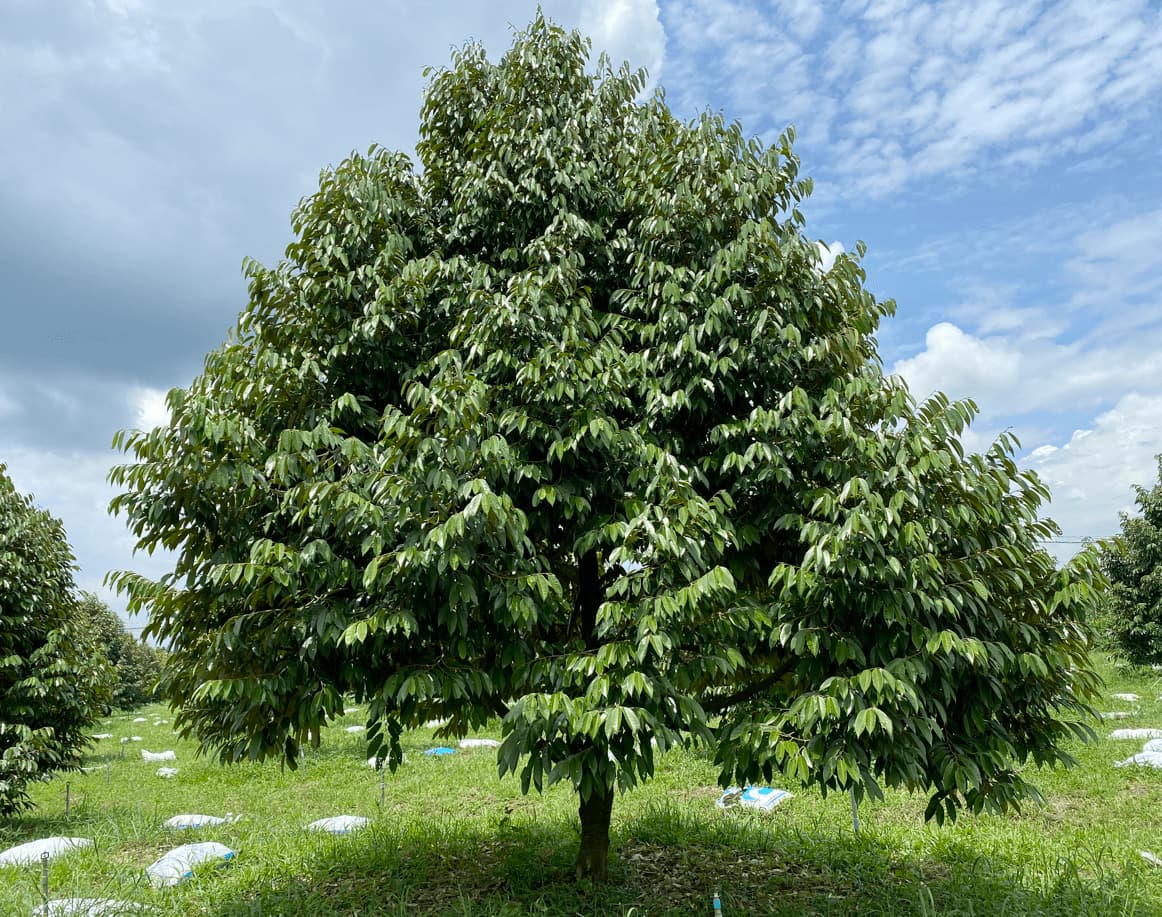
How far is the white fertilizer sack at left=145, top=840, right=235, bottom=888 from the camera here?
A: 27.3ft

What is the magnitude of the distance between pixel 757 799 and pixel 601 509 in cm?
776

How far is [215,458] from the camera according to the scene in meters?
5.91

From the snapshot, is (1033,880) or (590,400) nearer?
(590,400)

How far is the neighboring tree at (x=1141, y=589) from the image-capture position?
2289 centimetres

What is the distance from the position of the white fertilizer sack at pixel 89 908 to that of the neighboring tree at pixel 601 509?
75.5 inches

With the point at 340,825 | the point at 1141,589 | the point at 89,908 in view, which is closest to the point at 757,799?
the point at 340,825

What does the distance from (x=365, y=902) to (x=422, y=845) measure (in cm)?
163

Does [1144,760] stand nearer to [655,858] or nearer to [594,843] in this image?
[655,858]

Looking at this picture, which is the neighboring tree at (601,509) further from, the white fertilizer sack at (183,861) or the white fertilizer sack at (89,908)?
the white fertilizer sack at (183,861)

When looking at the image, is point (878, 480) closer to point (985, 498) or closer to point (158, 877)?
point (985, 498)

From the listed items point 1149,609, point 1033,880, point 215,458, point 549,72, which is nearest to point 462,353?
point 215,458

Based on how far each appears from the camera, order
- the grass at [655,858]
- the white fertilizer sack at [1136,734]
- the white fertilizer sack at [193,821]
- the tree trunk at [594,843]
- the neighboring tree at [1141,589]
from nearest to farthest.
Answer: the grass at [655,858] → the tree trunk at [594,843] → the white fertilizer sack at [193,821] → the white fertilizer sack at [1136,734] → the neighboring tree at [1141,589]

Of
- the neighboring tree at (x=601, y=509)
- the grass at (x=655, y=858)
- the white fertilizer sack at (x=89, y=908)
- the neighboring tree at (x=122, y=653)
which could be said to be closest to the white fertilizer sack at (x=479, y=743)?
the grass at (x=655, y=858)

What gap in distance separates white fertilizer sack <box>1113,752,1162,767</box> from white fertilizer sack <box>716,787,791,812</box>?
235 inches
